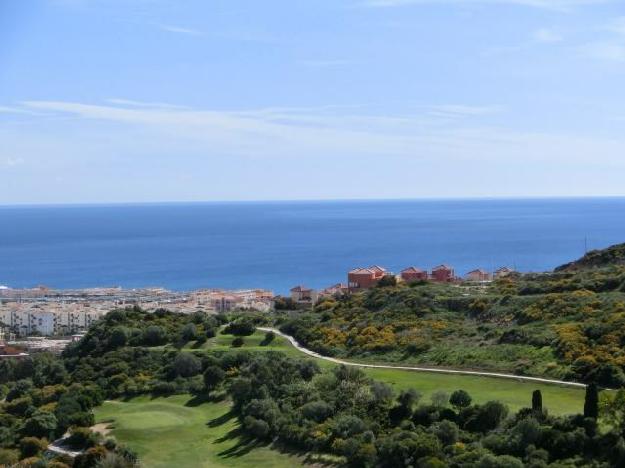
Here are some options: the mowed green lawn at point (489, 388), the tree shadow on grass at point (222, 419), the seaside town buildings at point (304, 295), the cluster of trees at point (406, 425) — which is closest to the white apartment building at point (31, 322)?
the seaside town buildings at point (304, 295)

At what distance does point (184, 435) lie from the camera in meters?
31.2

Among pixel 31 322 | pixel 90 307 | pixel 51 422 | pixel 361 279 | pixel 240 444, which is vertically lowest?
pixel 31 322

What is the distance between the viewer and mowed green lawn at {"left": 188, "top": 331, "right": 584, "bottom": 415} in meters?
27.3

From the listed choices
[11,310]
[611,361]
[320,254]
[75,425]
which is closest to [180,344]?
[75,425]

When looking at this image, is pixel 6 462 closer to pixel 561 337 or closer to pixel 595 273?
pixel 561 337

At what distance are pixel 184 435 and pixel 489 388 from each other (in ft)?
42.1

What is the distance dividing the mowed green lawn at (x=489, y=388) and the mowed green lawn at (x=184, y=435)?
7.05 m

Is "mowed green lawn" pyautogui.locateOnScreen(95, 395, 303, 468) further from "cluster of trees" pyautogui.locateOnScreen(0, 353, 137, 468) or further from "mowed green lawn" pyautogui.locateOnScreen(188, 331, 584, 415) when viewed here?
"mowed green lawn" pyautogui.locateOnScreen(188, 331, 584, 415)

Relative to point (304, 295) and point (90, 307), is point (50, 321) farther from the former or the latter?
point (304, 295)

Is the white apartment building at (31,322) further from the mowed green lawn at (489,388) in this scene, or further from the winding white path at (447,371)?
the mowed green lawn at (489,388)

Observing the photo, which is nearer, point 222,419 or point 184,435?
point 184,435

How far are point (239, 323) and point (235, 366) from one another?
1164 centimetres

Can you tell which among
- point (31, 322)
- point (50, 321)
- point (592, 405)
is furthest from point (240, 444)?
point (31, 322)

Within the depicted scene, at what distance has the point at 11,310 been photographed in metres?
112
